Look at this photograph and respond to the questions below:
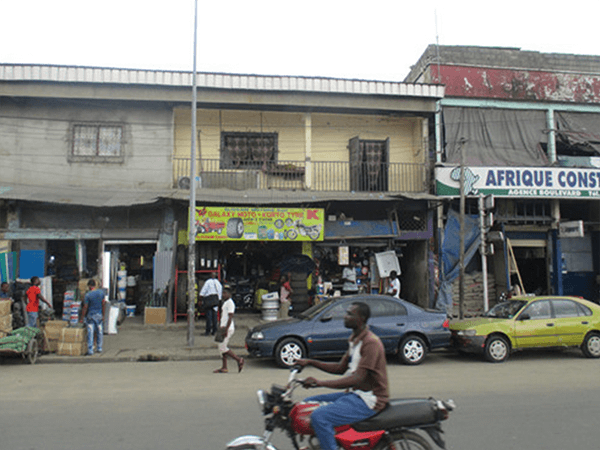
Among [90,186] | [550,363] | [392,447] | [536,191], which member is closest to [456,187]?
[536,191]

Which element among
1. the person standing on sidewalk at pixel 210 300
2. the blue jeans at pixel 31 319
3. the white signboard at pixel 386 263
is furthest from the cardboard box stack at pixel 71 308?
the white signboard at pixel 386 263

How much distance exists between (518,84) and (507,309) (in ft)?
35.4

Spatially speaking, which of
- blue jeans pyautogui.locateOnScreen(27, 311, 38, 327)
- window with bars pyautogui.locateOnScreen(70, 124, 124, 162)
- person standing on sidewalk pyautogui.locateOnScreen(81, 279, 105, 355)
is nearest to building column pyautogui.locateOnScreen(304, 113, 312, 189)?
window with bars pyautogui.locateOnScreen(70, 124, 124, 162)

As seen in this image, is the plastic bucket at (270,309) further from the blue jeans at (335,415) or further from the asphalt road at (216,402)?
the blue jeans at (335,415)

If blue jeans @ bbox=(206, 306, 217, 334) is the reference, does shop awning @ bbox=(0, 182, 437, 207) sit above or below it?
above

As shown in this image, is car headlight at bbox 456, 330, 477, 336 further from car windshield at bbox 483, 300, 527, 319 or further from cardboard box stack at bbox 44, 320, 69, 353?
cardboard box stack at bbox 44, 320, 69, 353

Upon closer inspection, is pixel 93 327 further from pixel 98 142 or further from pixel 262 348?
pixel 98 142

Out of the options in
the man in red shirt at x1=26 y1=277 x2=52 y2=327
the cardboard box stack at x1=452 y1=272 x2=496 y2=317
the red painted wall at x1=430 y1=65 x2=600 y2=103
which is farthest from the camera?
the red painted wall at x1=430 y1=65 x2=600 y2=103

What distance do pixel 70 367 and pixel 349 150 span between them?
35.5ft

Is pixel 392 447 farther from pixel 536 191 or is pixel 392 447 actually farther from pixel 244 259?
pixel 536 191

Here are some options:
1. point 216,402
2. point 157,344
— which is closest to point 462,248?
point 157,344

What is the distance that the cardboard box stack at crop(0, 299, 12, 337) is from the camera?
963 cm

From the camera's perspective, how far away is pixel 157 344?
1152 cm

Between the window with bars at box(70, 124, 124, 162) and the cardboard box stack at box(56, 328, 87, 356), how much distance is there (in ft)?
20.8
